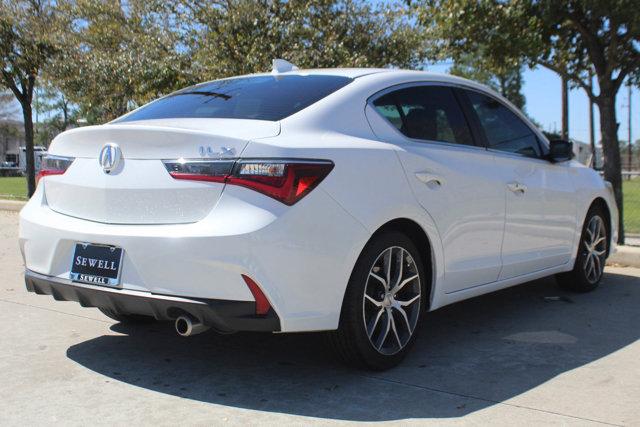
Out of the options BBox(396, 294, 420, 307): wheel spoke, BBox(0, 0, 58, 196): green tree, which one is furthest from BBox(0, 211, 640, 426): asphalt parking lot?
BBox(0, 0, 58, 196): green tree

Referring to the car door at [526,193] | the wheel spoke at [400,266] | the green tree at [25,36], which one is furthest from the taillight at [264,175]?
the green tree at [25,36]

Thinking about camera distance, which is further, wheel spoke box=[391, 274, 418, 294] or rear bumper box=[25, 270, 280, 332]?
wheel spoke box=[391, 274, 418, 294]

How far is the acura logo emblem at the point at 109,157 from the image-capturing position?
12.0 feet

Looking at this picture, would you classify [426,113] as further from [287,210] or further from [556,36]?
[556,36]

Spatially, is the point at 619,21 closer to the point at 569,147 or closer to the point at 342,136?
the point at 569,147

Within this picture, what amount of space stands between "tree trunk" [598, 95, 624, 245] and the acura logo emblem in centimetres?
714

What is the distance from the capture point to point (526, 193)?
5086 millimetres

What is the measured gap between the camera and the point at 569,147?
5.65 metres

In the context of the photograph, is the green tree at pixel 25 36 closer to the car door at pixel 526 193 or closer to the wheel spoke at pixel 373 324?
the car door at pixel 526 193

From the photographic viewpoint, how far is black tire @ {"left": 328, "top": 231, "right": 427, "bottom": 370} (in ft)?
12.1

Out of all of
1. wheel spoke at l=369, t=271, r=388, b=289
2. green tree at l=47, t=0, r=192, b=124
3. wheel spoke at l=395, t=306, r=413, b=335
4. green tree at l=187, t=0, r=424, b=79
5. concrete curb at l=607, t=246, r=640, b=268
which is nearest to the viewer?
wheel spoke at l=369, t=271, r=388, b=289

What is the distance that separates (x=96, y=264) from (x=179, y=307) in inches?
21.7

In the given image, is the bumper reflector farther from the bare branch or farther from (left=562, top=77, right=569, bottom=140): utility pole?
(left=562, top=77, right=569, bottom=140): utility pole

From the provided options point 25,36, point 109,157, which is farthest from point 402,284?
point 25,36
